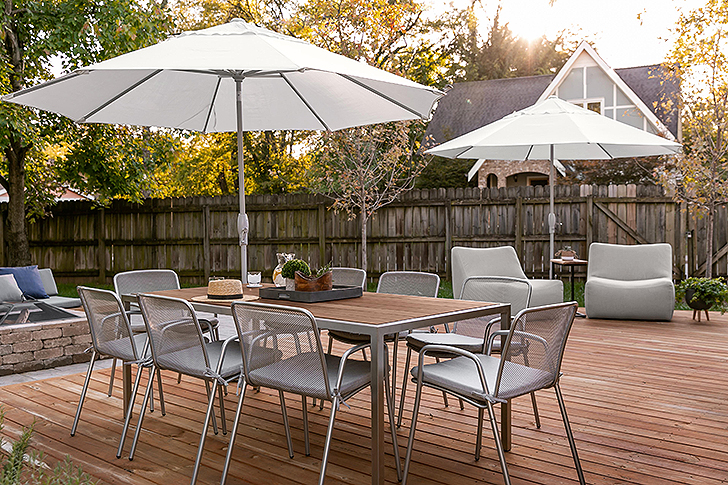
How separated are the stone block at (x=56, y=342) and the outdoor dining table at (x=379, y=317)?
174cm

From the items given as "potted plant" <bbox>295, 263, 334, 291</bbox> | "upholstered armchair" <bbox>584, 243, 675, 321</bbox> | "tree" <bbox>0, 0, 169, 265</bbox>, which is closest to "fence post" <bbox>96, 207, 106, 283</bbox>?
"tree" <bbox>0, 0, 169, 265</bbox>

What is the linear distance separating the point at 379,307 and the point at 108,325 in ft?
4.87

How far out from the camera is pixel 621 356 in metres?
5.19

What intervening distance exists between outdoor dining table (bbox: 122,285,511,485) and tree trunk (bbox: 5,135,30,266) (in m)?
7.06

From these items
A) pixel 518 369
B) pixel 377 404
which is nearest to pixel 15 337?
pixel 377 404

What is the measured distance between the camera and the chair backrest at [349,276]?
4.18 m

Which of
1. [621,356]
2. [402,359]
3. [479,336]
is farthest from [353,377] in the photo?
[621,356]

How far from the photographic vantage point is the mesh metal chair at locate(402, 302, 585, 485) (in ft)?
8.18

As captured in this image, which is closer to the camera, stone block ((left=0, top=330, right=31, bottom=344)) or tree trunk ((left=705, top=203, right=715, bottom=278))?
stone block ((left=0, top=330, right=31, bottom=344))

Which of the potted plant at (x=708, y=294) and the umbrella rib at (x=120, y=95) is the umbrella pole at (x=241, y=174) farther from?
the potted plant at (x=708, y=294)

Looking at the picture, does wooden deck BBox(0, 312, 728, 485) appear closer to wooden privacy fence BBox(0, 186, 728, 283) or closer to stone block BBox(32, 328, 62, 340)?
stone block BBox(32, 328, 62, 340)

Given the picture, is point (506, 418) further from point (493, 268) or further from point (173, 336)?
point (493, 268)

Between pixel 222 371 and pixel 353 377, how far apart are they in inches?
26.0

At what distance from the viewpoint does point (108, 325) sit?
Answer: 11.0 ft
